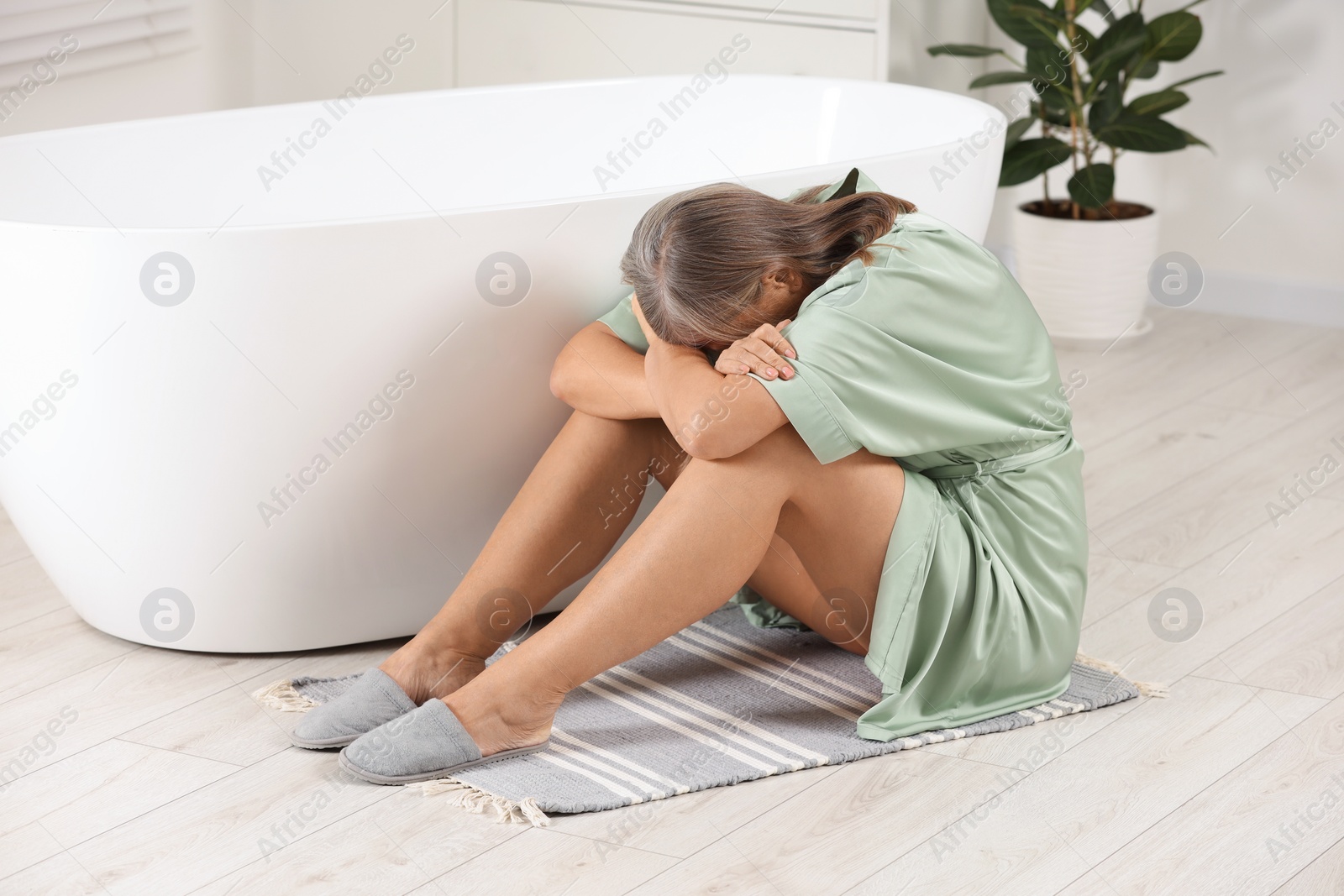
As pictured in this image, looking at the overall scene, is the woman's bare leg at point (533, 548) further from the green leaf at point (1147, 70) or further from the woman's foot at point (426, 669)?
the green leaf at point (1147, 70)

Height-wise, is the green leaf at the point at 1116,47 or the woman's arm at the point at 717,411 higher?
the woman's arm at the point at 717,411

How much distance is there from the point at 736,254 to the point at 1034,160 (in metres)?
1.67

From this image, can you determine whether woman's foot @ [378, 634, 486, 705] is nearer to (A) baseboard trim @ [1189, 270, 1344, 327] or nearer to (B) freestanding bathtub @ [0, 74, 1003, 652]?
(B) freestanding bathtub @ [0, 74, 1003, 652]

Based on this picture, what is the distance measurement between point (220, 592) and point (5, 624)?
1.06 feet

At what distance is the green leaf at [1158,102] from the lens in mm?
2729

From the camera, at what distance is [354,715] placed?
144 cm

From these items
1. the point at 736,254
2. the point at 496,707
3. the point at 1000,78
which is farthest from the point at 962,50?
the point at 496,707

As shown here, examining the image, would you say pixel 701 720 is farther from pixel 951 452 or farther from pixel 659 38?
pixel 659 38

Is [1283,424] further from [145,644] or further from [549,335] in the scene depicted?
[145,644]

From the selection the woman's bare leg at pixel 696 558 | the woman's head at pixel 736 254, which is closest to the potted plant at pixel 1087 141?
the woman's head at pixel 736 254

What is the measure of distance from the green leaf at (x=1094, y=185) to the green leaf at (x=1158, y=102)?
124 millimetres

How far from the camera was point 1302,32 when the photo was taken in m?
2.85

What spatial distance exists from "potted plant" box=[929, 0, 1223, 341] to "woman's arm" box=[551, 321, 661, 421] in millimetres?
1525

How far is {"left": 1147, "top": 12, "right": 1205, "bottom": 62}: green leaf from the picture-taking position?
2.67 metres
